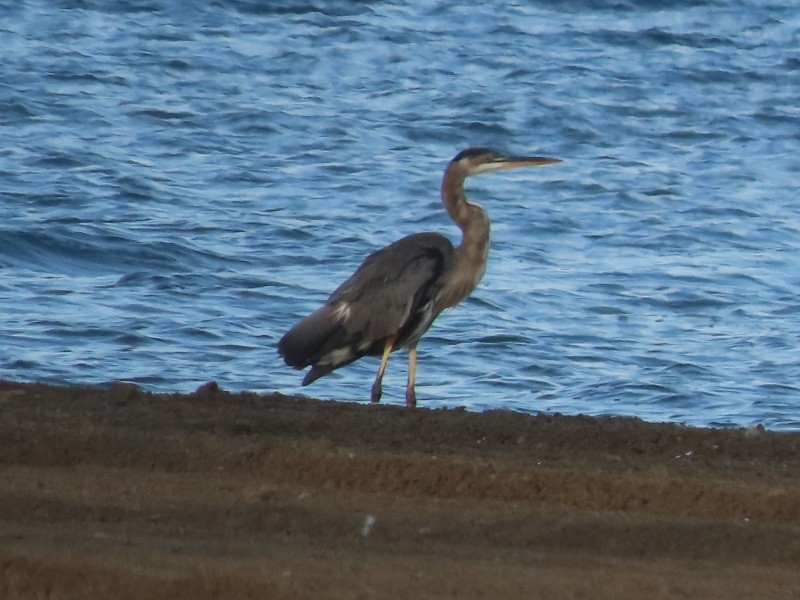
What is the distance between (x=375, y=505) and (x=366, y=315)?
12.9 feet

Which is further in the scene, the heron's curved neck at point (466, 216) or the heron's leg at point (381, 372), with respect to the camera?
the heron's curved neck at point (466, 216)

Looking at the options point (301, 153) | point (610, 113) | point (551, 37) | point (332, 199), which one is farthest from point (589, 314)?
point (551, 37)

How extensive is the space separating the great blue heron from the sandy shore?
2.19 m

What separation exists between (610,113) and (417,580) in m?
16.6

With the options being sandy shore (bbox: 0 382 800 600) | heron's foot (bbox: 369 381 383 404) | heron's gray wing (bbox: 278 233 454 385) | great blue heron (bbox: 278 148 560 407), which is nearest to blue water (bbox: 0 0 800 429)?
great blue heron (bbox: 278 148 560 407)

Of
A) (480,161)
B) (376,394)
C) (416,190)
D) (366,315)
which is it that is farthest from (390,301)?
(416,190)

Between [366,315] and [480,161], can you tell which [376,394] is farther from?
[480,161]

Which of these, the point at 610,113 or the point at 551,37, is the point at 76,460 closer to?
the point at 610,113

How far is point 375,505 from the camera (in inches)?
250

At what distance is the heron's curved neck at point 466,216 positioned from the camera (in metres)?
10.9

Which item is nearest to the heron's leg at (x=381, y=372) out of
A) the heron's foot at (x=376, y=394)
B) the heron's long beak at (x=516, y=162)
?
the heron's foot at (x=376, y=394)

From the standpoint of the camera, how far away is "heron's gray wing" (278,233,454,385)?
33.4 feet

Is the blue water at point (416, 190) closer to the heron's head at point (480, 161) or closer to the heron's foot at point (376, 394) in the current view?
the heron's head at point (480, 161)

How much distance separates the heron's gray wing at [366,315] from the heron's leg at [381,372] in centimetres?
5
